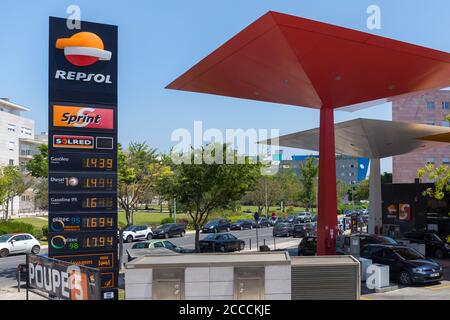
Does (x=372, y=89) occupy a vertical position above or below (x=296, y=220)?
above

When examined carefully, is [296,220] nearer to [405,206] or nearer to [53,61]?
[405,206]

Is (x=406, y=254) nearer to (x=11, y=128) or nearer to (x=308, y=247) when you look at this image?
(x=308, y=247)

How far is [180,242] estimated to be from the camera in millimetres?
37062

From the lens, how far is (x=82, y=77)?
564 inches

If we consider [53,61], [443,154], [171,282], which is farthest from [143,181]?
[443,154]

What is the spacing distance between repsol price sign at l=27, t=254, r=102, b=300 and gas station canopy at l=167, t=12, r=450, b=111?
904 centimetres

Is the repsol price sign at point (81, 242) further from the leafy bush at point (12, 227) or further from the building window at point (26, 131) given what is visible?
the building window at point (26, 131)

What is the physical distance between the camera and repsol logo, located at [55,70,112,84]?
14070 mm

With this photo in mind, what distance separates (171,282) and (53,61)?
7986 mm

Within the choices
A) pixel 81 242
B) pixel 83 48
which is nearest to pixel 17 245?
pixel 81 242

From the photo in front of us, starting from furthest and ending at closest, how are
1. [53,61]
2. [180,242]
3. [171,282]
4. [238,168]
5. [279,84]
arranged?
[180,242] < [238,168] < [279,84] < [53,61] < [171,282]

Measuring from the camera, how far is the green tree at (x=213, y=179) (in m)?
25.2

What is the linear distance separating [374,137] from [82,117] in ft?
73.4

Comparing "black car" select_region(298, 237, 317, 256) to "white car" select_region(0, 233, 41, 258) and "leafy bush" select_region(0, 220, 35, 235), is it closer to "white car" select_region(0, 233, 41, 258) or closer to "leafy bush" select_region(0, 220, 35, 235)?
"white car" select_region(0, 233, 41, 258)
